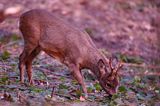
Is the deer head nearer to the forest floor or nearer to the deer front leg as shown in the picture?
the forest floor

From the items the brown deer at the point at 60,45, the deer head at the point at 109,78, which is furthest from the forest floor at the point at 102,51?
the brown deer at the point at 60,45

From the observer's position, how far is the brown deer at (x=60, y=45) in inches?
431

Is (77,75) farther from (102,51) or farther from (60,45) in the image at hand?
(102,51)

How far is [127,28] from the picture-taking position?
18.5 metres

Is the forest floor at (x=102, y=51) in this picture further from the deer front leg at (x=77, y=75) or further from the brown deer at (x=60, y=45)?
the brown deer at (x=60, y=45)

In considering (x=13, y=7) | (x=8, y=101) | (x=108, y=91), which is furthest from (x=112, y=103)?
(x=13, y=7)

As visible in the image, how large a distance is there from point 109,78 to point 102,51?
3.95 meters

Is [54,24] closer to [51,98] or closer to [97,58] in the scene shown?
[97,58]

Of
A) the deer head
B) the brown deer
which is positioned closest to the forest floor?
the deer head

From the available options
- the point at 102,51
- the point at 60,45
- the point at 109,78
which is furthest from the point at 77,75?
the point at 102,51

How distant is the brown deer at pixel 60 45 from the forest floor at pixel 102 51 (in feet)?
1.35

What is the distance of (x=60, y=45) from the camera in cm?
1120

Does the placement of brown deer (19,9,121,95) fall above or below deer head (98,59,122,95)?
above

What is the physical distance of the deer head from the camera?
10.4 metres
